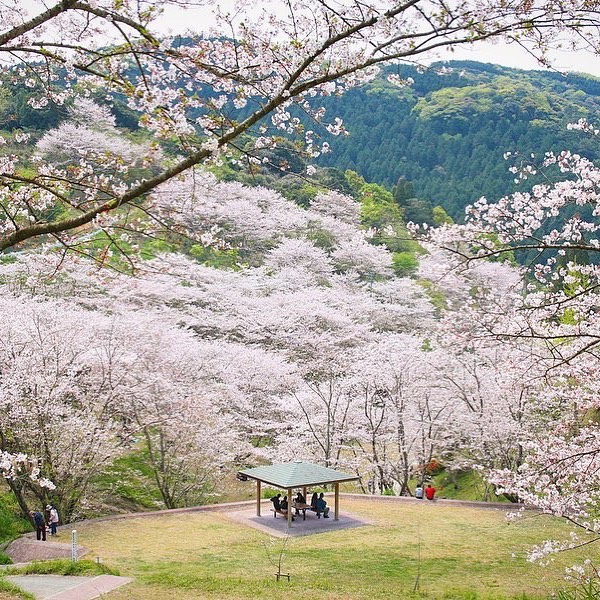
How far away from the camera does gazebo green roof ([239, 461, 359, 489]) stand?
14.0 meters

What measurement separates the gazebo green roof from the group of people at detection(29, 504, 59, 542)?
13.6 ft

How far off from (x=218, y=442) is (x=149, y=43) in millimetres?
13383

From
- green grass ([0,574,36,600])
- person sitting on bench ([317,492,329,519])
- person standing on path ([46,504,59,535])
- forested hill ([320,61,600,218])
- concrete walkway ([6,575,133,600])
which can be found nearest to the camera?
green grass ([0,574,36,600])

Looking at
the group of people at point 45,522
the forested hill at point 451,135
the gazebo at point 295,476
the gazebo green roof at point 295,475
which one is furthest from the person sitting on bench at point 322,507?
the forested hill at point 451,135

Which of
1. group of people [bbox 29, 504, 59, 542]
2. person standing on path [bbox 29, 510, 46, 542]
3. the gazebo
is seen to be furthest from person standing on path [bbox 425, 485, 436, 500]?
person standing on path [bbox 29, 510, 46, 542]

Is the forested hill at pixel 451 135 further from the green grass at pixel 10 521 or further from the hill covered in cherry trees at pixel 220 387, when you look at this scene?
the green grass at pixel 10 521

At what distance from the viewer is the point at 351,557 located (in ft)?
40.3

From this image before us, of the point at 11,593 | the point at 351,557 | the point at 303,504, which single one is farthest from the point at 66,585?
the point at 303,504

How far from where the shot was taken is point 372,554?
40.9ft

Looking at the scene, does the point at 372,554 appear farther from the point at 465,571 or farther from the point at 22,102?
the point at 22,102

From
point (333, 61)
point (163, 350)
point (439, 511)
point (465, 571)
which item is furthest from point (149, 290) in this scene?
point (333, 61)

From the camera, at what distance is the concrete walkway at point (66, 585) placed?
30.2ft

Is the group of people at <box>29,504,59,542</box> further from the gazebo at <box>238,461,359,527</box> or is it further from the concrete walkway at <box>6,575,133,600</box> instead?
the gazebo at <box>238,461,359,527</box>

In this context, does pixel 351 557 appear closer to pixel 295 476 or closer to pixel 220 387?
pixel 295 476
